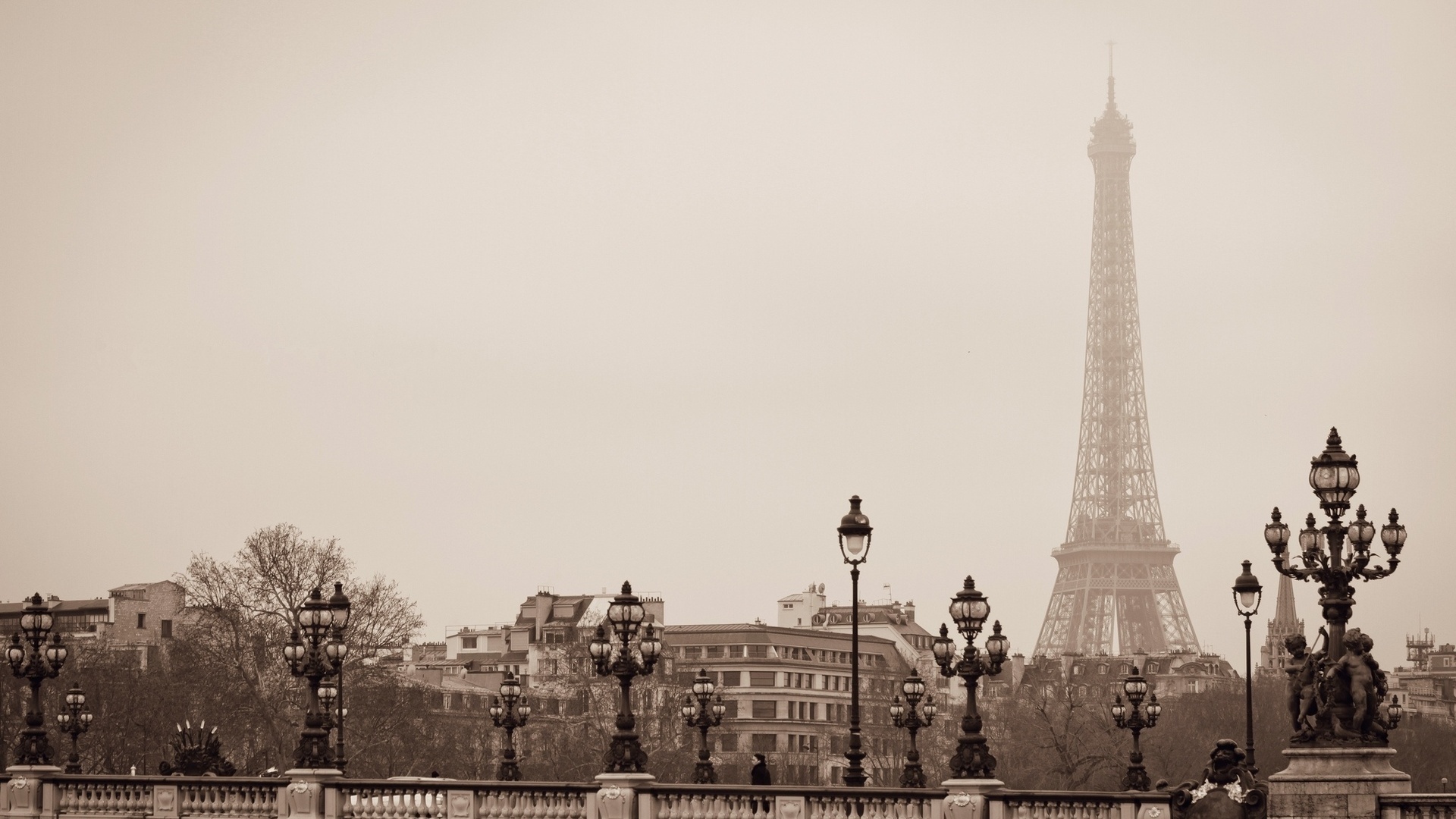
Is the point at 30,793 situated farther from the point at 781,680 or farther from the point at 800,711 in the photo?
the point at 800,711

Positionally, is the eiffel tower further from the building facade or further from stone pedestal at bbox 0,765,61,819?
stone pedestal at bbox 0,765,61,819

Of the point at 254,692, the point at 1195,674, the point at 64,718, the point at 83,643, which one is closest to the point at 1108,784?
the point at 254,692

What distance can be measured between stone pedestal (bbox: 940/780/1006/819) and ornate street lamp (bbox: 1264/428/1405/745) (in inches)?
159

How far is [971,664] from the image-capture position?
29.8 meters

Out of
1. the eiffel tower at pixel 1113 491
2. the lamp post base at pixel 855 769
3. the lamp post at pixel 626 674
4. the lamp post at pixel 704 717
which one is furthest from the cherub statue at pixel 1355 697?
the eiffel tower at pixel 1113 491

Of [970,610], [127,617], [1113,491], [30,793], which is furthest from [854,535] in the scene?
[1113,491]

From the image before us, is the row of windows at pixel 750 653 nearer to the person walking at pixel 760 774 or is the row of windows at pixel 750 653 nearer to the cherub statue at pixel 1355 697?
the person walking at pixel 760 774

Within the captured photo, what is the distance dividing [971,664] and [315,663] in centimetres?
953

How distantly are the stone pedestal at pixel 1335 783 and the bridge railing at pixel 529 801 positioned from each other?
299mm

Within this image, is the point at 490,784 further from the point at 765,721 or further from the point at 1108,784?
the point at 765,721

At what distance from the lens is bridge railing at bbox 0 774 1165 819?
27641mm

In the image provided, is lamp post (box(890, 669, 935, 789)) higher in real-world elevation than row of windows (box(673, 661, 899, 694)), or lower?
lower

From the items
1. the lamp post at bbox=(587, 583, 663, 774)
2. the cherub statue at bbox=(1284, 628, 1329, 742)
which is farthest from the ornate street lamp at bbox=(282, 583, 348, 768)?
the cherub statue at bbox=(1284, 628, 1329, 742)

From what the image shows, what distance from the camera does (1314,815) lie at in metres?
25.1
